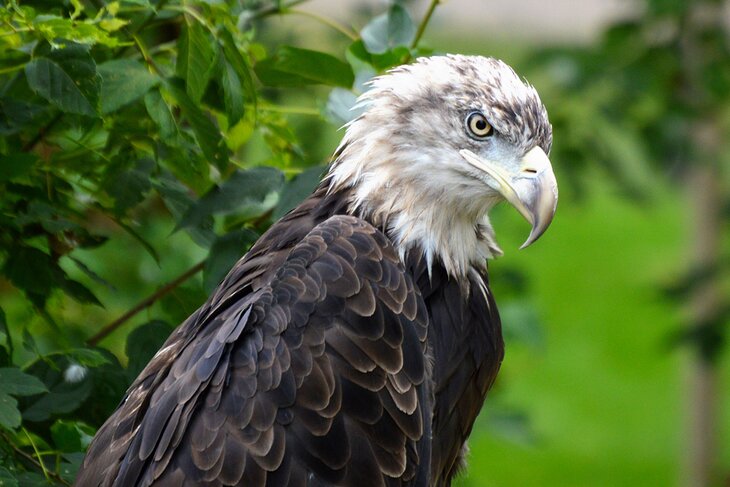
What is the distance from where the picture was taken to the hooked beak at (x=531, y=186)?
2863mm

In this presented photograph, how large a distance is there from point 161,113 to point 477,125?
32.0 inches

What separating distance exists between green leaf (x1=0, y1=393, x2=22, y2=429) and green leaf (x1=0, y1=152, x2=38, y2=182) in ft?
1.89

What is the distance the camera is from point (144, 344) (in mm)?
3156

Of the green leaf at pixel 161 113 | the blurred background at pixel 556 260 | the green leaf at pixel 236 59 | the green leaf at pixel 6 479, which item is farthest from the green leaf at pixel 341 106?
the green leaf at pixel 6 479

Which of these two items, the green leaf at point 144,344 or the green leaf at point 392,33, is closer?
the green leaf at point 144,344

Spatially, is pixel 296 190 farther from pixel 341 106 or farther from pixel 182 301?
pixel 182 301

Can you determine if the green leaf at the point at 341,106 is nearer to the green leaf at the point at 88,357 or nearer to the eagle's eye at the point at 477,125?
the eagle's eye at the point at 477,125

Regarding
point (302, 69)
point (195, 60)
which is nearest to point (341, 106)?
point (302, 69)

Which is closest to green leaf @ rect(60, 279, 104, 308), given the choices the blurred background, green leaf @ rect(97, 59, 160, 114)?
the blurred background

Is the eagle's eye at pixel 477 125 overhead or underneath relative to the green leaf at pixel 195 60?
overhead

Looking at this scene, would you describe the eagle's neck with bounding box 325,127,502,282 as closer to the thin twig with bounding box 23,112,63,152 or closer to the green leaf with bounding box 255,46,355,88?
the green leaf with bounding box 255,46,355,88

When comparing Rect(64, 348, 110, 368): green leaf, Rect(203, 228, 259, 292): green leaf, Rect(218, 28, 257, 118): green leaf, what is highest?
Rect(218, 28, 257, 118): green leaf

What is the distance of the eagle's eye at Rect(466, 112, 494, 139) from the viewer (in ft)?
9.89

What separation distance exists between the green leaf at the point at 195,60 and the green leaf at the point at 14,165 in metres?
0.42
